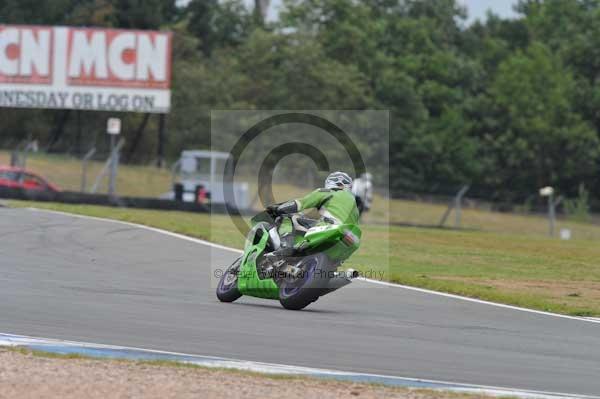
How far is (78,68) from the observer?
4072cm

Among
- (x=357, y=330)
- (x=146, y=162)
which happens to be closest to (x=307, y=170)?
(x=146, y=162)

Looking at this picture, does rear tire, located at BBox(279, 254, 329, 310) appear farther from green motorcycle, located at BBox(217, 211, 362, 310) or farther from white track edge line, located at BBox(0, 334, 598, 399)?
white track edge line, located at BBox(0, 334, 598, 399)

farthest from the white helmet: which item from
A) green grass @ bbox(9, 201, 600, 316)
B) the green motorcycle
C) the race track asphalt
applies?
green grass @ bbox(9, 201, 600, 316)

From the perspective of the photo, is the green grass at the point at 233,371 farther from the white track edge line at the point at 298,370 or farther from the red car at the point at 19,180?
the red car at the point at 19,180

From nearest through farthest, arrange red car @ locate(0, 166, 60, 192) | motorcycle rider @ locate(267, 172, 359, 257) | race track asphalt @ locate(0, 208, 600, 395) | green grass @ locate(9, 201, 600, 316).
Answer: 1. race track asphalt @ locate(0, 208, 600, 395)
2. motorcycle rider @ locate(267, 172, 359, 257)
3. green grass @ locate(9, 201, 600, 316)
4. red car @ locate(0, 166, 60, 192)

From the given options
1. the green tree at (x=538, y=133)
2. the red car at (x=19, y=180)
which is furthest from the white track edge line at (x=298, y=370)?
the green tree at (x=538, y=133)

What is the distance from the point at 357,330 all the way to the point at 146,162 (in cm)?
4568

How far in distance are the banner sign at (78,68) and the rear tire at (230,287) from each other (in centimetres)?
2807

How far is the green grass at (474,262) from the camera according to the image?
15.7 meters

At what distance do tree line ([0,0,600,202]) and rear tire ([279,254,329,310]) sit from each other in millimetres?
48115

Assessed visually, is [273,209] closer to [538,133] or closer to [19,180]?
[19,180]

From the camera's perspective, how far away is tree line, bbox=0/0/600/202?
209ft

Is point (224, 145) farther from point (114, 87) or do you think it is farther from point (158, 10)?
point (158, 10)

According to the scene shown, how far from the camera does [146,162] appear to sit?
5559 centimetres
